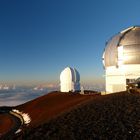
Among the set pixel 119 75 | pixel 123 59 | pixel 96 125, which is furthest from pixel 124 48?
pixel 96 125

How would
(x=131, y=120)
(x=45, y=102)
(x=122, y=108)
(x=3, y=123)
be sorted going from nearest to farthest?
(x=131, y=120)
(x=122, y=108)
(x=3, y=123)
(x=45, y=102)

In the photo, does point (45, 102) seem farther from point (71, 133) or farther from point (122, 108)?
point (71, 133)

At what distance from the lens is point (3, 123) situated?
32906mm

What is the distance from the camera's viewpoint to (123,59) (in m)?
36.8

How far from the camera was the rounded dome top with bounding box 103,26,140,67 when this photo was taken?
119 feet

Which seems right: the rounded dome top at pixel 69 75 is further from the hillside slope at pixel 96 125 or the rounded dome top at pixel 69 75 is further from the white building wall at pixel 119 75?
the hillside slope at pixel 96 125

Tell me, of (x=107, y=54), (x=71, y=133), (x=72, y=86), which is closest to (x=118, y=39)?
(x=107, y=54)

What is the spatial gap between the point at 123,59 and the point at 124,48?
1.52 meters

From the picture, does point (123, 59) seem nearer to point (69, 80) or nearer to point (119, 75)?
point (119, 75)

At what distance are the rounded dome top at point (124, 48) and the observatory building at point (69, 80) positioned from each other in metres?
29.3

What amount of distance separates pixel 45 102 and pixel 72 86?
85.3 feet

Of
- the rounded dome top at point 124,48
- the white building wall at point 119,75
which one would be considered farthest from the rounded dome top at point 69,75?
the rounded dome top at point 124,48

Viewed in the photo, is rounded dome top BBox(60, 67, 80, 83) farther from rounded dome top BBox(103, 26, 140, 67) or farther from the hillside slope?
Answer: the hillside slope

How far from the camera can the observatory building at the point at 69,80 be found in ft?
225
